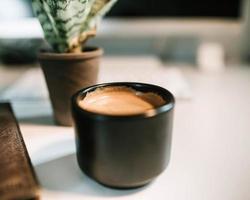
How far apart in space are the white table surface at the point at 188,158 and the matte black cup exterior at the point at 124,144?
0.02 metres

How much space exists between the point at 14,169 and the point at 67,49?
0.18 m

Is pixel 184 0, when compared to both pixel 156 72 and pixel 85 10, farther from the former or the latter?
pixel 85 10

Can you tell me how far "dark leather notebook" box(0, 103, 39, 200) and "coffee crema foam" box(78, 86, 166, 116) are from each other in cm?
8

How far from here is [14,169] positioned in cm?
28

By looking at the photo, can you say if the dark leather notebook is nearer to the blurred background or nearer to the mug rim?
the mug rim

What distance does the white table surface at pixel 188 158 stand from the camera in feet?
0.94

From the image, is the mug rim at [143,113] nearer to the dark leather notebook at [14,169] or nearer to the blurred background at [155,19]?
the dark leather notebook at [14,169]

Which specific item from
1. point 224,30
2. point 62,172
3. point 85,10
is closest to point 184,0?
point 224,30

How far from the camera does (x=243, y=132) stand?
16.3 inches

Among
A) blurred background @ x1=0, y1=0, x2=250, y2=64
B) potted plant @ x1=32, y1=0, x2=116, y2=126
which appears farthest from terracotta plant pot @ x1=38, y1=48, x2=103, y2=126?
blurred background @ x1=0, y1=0, x2=250, y2=64

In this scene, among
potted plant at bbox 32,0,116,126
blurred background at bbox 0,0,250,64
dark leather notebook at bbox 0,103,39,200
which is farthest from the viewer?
blurred background at bbox 0,0,250,64

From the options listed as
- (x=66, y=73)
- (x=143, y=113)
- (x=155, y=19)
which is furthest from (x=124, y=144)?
(x=155, y=19)

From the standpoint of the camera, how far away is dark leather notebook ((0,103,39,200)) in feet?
0.82

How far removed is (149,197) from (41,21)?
0.82 feet
